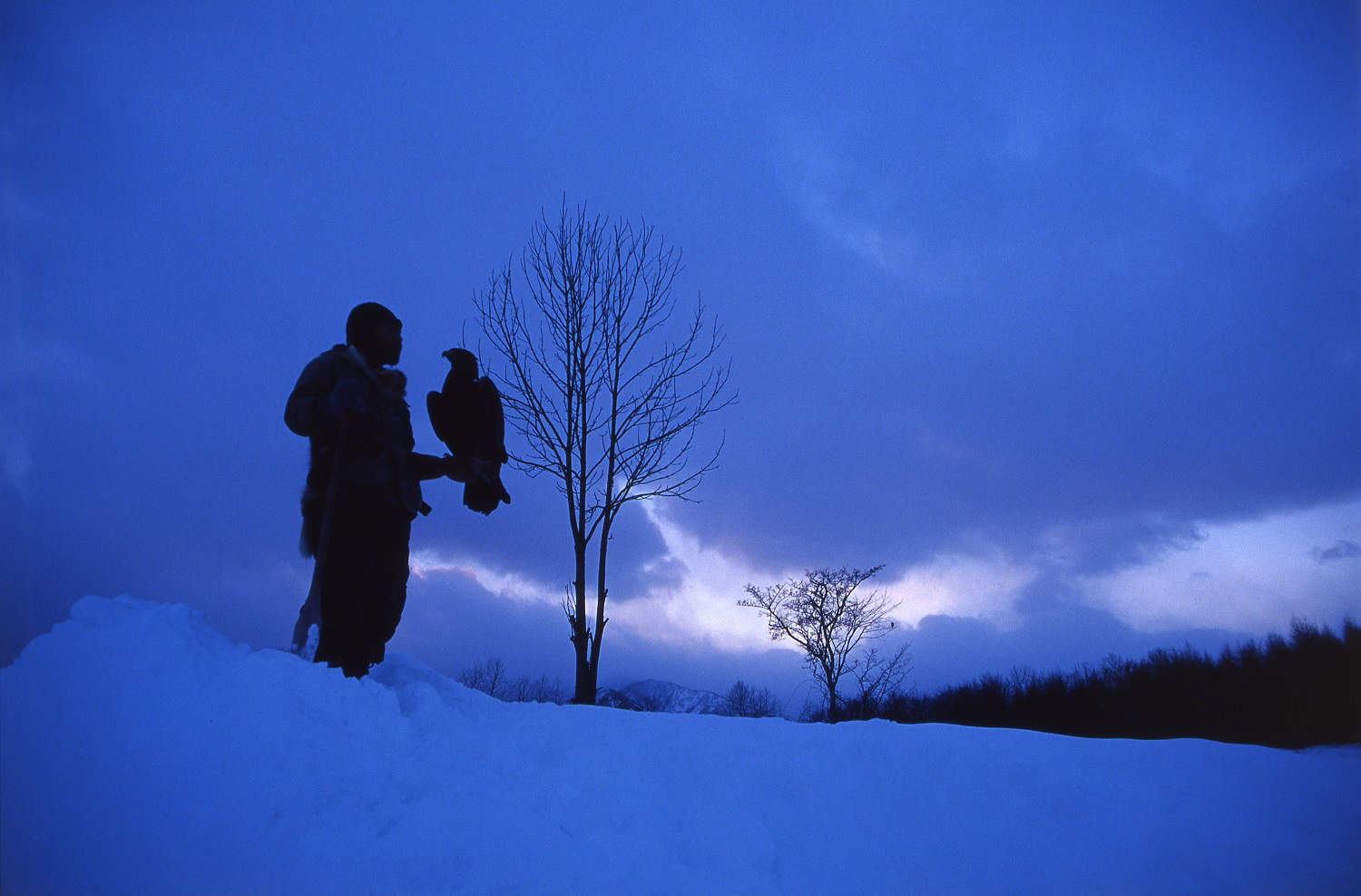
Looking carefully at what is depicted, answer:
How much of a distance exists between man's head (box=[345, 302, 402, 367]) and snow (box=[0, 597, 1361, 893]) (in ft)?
4.81

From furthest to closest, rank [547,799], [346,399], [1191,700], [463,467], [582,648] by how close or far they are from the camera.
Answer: [1191,700] < [582,648] < [463,467] < [346,399] < [547,799]

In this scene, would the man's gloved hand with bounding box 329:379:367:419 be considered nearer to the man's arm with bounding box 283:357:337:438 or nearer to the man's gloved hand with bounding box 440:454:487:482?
the man's arm with bounding box 283:357:337:438

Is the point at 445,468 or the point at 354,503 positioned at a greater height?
the point at 445,468

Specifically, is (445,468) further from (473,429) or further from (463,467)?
(473,429)

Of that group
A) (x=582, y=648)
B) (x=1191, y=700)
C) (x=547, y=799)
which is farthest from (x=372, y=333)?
(x=1191, y=700)

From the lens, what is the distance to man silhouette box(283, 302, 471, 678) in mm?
2967

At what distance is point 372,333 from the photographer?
3.39m

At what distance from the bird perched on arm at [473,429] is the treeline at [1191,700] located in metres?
7.55

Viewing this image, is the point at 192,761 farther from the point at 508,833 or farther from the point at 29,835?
the point at 508,833

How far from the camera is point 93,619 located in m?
2.42

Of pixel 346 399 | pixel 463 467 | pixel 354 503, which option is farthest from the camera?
pixel 463 467

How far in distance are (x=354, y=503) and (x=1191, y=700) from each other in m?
16.5

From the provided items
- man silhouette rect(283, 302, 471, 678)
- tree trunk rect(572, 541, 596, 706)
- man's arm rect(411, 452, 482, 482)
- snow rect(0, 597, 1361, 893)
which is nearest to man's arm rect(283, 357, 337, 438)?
man silhouette rect(283, 302, 471, 678)

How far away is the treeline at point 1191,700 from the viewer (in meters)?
10.9
